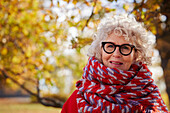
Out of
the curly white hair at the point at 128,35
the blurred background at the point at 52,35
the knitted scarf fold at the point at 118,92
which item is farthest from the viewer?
the blurred background at the point at 52,35

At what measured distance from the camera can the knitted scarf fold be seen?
5.29ft

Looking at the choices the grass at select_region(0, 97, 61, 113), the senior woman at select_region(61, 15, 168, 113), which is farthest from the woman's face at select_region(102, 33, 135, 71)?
the grass at select_region(0, 97, 61, 113)

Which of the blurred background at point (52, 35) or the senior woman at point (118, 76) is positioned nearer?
the senior woman at point (118, 76)

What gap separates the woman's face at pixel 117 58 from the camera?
1650mm

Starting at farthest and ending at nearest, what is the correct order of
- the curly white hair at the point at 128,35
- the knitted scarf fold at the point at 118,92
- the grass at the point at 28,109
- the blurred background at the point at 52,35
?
the grass at the point at 28,109 → the blurred background at the point at 52,35 → the curly white hair at the point at 128,35 → the knitted scarf fold at the point at 118,92

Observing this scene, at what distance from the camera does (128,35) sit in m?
1.71

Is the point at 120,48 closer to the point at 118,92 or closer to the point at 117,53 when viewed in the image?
the point at 117,53

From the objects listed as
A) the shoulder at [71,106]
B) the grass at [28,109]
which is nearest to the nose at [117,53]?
the shoulder at [71,106]

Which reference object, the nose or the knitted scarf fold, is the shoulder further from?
the nose

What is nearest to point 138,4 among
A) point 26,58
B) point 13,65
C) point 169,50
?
point 169,50

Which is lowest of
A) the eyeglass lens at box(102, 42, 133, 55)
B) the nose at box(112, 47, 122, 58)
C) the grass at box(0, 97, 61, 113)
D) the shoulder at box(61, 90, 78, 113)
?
the grass at box(0, 97, 61, 113)

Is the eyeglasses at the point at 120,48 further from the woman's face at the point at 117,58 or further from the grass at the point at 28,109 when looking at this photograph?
the grass at the point at 28,109

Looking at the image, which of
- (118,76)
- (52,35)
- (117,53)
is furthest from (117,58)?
(52,35)

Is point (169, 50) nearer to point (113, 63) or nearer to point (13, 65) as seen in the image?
point (113, 63)
